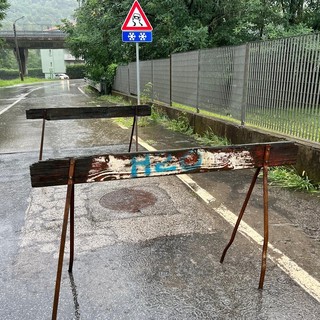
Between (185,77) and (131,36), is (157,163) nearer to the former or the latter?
(131,36)

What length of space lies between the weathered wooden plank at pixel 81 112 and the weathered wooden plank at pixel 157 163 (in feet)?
13.6

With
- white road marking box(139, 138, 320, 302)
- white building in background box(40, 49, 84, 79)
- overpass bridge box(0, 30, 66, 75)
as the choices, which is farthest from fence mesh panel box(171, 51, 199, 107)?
white building in background box(40, 49, 84, 79)

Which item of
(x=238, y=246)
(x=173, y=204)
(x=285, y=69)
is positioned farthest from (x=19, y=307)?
(x=285, y=69)

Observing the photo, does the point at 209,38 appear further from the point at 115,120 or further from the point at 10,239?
the point at 10,239

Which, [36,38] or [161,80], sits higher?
[36,38]

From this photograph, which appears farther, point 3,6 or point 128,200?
point 3,6

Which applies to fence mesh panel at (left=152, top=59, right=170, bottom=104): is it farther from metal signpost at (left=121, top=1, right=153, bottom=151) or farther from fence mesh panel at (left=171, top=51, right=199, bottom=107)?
metal signpost at (left=121, top=1, right=153, bottom=151)

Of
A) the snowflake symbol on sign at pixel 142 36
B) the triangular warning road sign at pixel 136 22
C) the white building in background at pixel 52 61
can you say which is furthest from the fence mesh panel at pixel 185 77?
the white building in background at pixel 52 61

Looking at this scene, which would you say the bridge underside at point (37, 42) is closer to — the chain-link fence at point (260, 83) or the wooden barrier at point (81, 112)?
the chain-link fence at point (260, 83)

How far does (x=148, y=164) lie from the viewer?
2488mm

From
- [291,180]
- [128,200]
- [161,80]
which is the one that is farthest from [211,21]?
[128,200]

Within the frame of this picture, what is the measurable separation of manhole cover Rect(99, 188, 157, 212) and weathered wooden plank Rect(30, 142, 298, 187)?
74.2 inches

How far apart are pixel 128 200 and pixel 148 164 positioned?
2.22m

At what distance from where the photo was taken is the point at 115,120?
38.7ft
